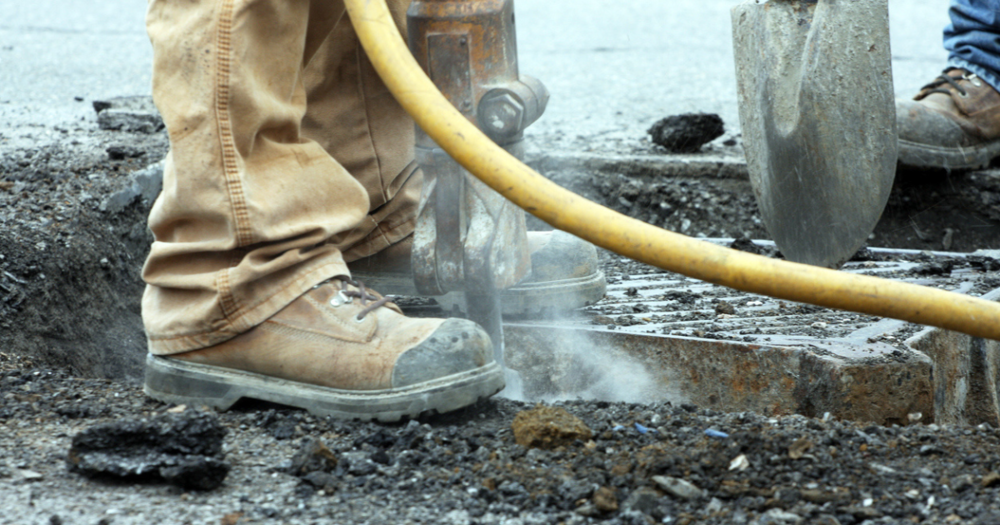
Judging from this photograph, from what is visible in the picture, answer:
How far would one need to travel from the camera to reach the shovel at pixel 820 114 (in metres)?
1.99

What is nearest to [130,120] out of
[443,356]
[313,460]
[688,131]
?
[688,131]

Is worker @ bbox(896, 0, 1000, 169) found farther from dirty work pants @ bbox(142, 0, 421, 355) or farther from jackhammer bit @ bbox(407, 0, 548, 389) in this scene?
dirty work pants @ bbox(142, 0, 421, 355)

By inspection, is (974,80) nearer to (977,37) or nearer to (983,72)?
(983,72)

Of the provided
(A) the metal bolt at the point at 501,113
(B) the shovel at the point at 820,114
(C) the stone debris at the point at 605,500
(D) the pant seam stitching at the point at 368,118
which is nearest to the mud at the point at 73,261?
(D) the pant seam stitching at the point at 368,118

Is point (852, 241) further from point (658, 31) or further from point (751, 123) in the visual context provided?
point (658, 31)

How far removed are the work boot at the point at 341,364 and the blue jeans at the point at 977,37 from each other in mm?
2459

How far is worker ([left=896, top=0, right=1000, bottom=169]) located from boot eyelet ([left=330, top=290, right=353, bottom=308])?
227 centimetres

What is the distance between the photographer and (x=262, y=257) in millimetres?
1646

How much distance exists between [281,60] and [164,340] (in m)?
0.57

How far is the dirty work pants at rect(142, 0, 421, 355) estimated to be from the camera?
60.6 inches

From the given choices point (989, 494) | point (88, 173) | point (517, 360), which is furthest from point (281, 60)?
point (88, 173)

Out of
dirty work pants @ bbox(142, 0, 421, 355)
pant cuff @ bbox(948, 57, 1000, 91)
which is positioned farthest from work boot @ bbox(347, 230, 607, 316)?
pant cuff @ bbox(948, 57, 1000, 91)

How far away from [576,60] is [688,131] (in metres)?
2.64

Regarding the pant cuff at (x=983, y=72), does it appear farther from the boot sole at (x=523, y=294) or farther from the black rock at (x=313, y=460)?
the black rock at (x=313, y=460)
